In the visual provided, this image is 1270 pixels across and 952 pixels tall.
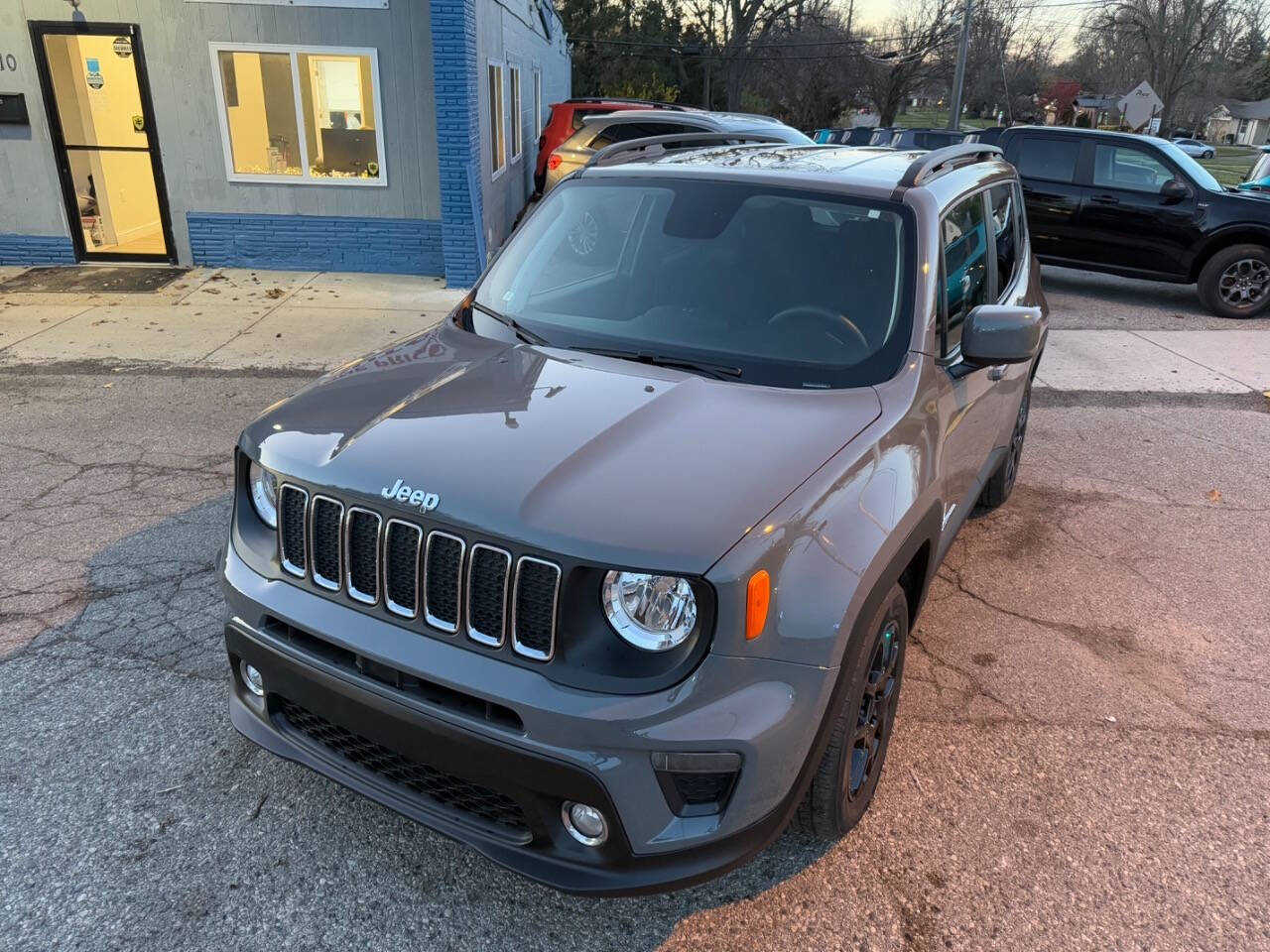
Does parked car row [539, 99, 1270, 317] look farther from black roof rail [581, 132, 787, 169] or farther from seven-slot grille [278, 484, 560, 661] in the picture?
seven-slot grille [278, 484, 560, 661]

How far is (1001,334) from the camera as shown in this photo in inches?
117

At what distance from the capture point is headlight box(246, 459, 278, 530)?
2.58 metres

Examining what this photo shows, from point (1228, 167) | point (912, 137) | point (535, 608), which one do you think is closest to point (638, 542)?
point (535, 608)

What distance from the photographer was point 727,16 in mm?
44625

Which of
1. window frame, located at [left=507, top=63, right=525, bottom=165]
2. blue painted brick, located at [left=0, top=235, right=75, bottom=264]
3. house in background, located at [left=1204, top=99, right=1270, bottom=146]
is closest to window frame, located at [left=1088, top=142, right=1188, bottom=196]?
window frame, located at [left=507, top=63, right=525, bottom=165]

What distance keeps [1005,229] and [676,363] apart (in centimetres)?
240

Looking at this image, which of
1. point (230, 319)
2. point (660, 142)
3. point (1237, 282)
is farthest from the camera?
point (1237, 282)

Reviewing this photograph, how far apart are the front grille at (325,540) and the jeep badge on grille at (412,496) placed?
0.58ft

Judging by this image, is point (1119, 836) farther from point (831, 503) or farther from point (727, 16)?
point (727, 16)

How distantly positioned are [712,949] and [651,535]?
1.16m

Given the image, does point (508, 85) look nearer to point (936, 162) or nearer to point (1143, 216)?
point (1143, 216)

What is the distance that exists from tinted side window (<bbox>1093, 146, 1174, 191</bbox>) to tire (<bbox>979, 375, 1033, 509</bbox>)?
6.92 m

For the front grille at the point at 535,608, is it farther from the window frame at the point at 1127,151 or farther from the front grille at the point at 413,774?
the window frame at the point at 1127,151

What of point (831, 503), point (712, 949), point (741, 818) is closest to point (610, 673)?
point (741, 818)
